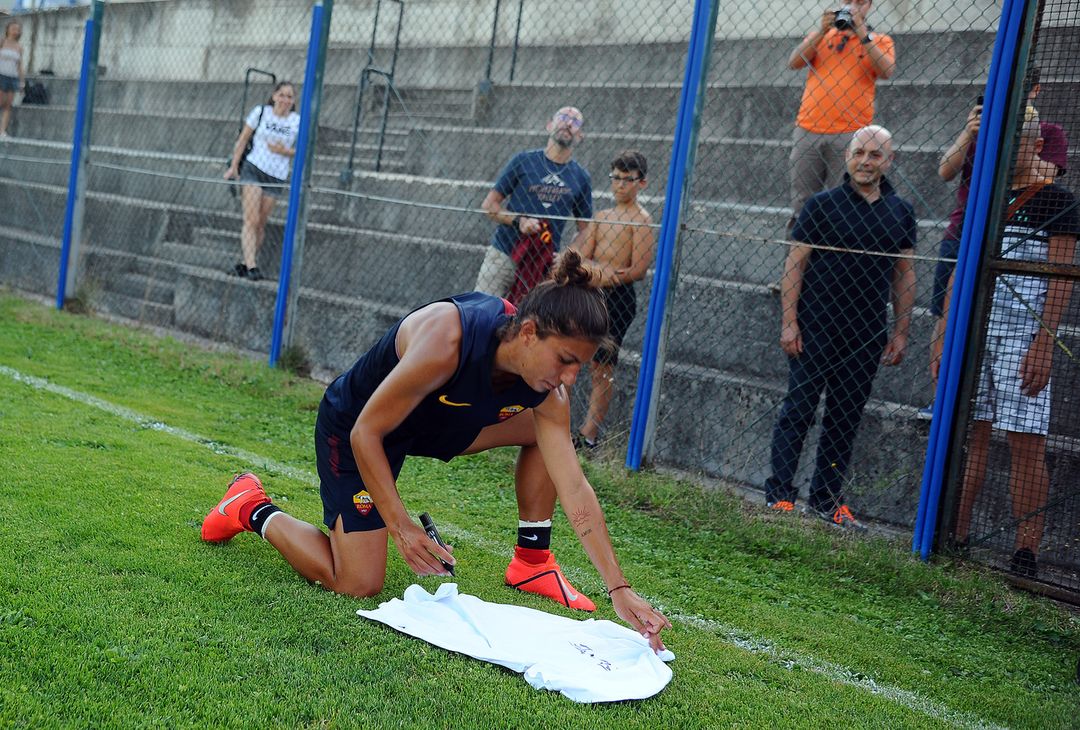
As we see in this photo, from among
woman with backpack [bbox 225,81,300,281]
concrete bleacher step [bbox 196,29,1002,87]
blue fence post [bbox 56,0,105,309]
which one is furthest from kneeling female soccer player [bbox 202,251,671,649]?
blue fence post [bbox 56,0,105,309]

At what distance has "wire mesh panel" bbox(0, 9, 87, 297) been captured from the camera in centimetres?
1223

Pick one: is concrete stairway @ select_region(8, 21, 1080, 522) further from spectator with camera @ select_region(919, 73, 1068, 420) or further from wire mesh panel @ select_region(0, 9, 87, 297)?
spectator with camera @ select_region(919, 73, 1068, 420)

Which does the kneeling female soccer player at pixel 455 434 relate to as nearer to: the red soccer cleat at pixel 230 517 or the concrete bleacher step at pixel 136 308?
the red soccer cleat at pixel 230 517

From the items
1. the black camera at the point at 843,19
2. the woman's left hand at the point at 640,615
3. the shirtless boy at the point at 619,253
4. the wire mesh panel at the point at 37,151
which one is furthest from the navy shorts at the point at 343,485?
the wire mesh panel at the point at 37,151

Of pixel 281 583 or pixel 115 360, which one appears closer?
pixel 281 583

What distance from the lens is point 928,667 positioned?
382 cm

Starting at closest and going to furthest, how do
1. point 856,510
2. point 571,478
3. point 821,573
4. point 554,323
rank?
1. point 554,323
2. point 571,478
3. point 821,573
4. point 856,510

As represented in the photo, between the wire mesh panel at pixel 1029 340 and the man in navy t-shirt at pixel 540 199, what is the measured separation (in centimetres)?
285

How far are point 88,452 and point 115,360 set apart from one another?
3.08 metres

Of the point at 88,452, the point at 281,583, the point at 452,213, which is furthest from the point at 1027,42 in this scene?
the point at 452,213

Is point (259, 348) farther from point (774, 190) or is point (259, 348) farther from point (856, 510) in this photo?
point (856, 510)

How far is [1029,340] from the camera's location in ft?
16.6

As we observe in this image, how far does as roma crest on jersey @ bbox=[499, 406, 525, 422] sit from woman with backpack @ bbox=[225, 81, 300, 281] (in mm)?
6083

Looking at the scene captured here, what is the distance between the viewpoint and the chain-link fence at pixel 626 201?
579cm
